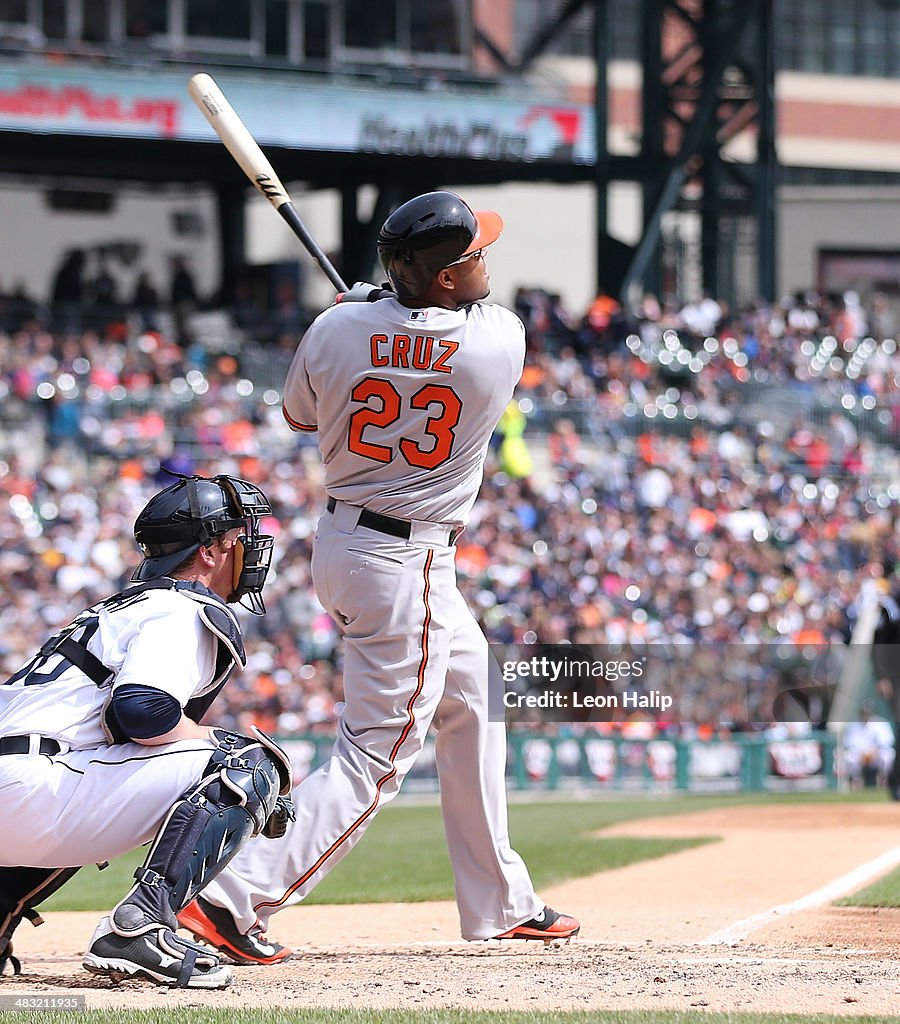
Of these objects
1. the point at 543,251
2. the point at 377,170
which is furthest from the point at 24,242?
the point at 543,251

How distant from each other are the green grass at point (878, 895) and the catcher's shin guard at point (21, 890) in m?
2.99

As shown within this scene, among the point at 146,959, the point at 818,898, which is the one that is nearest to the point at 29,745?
the point at 146,959

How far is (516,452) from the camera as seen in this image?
1822 centimetres

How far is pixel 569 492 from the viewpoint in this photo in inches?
714

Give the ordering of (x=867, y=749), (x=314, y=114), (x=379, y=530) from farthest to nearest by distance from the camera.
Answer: (x=314, y=114)
(x=867, y=749)
(x=379, y=530)

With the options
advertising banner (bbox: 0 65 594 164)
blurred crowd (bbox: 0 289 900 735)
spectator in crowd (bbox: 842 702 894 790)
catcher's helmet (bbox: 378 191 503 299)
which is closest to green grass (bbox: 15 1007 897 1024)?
catcher's helmet (bbox: 378 191 503 299)

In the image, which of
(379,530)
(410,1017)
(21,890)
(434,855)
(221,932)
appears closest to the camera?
(410,1017)

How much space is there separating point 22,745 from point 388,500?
1208 millimetres

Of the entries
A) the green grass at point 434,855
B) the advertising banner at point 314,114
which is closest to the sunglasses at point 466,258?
the green grass at point 434,855

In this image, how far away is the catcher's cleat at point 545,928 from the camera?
4952 mm

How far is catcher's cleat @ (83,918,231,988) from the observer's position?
411cm

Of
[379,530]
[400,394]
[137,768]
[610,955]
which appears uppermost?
[400,394]

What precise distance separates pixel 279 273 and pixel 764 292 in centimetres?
743

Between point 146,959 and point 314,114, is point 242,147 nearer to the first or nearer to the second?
point 146,959
